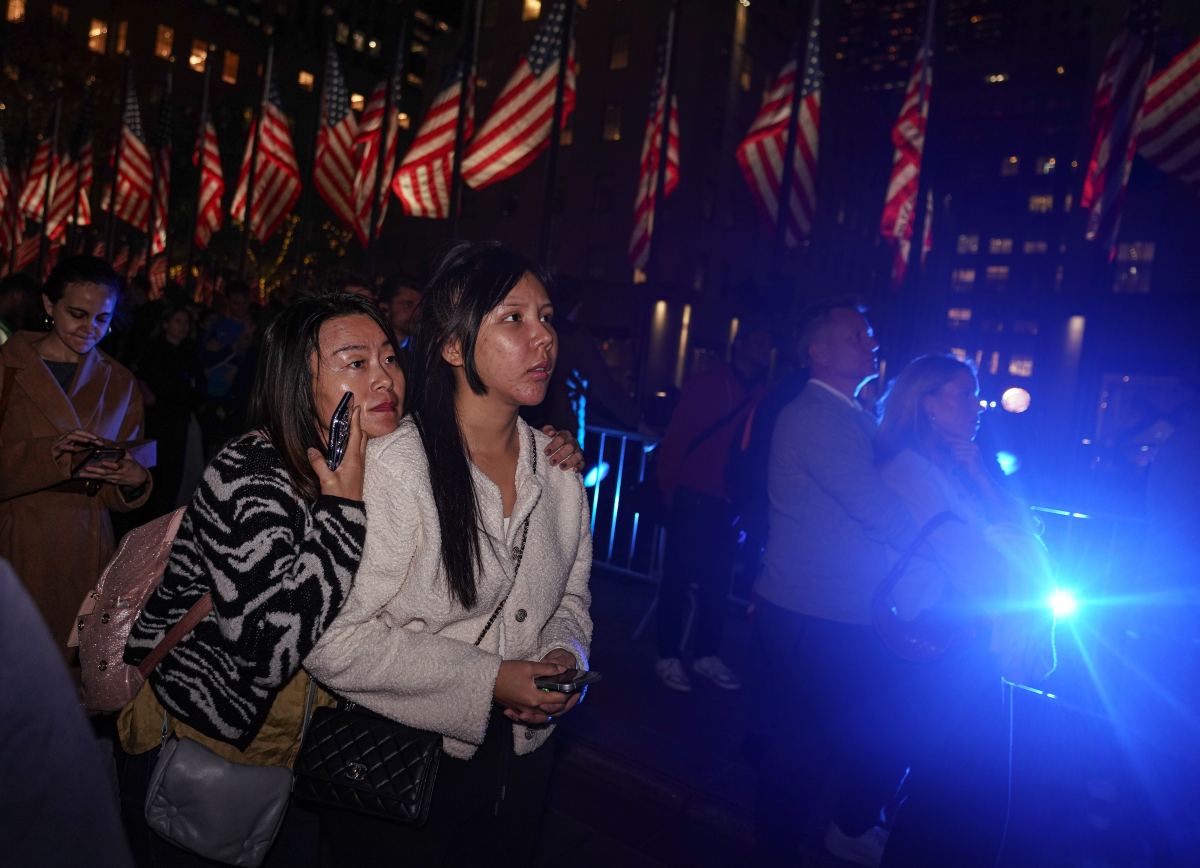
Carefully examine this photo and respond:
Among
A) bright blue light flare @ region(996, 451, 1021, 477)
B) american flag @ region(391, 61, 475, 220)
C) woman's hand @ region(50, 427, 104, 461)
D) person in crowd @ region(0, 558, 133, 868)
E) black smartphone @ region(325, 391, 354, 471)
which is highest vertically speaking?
american flag @ region(391, 61, 475, 220)

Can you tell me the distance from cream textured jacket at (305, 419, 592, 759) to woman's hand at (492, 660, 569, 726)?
0.11 feet

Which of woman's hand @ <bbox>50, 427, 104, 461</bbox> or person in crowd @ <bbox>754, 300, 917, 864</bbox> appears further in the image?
woman's hand @ <bbox>50, 427, 104, 461</bbox>

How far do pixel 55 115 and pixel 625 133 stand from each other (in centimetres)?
2349

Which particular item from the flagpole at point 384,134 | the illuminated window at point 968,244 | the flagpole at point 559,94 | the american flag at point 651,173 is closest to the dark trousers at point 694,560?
the flagpole at point 559,94

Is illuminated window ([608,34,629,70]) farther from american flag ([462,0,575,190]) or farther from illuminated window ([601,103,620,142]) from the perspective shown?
american flag ([462,0,575,190])

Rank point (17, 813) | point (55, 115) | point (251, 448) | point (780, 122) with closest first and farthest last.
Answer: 1. point (17, 813)
2. point (251, 448)
3. point (780, 122)
4. point (55, 115)

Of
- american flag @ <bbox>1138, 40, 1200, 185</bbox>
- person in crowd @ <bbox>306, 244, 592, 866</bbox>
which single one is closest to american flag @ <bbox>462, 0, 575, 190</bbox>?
american flag @ <bbox>1138, 40, 1200, 185</bbox>

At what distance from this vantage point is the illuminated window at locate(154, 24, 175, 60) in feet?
192

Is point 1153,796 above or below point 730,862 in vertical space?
above

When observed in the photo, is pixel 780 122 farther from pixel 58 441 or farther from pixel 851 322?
pixel 58 441

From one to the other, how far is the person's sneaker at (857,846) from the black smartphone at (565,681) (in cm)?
281

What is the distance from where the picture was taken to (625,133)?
39.5 m

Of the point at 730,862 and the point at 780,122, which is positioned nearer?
the point at 730,862

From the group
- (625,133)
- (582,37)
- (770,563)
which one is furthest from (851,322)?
(582,37)
